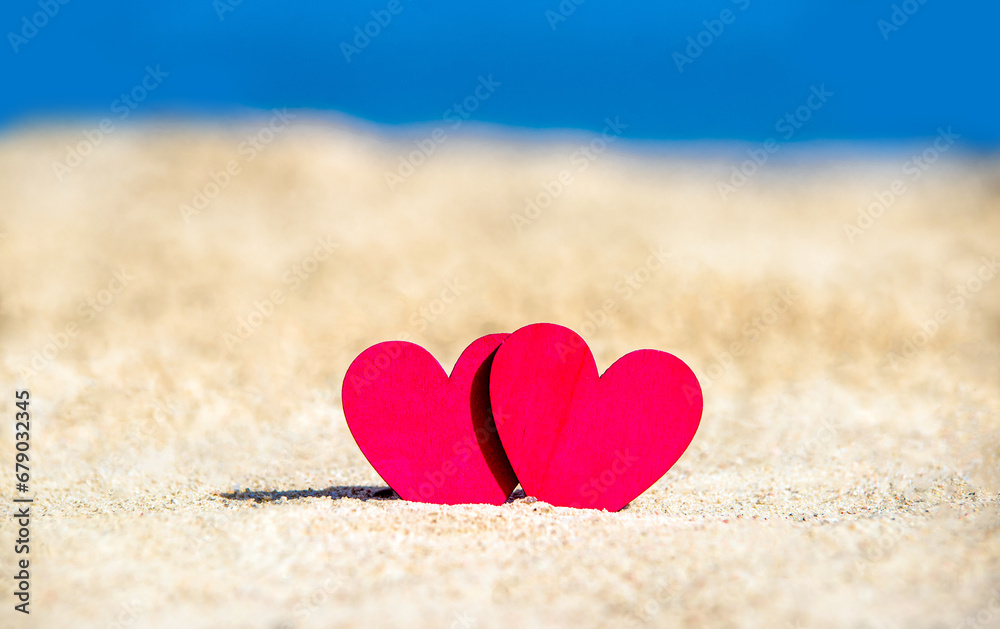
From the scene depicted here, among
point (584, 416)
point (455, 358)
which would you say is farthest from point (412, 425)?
point (455, 358)

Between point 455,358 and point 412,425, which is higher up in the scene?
point 455,358

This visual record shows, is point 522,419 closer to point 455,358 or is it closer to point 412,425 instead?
point 412,425

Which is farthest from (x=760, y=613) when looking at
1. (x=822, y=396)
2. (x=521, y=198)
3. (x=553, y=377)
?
(x=521, y=198)

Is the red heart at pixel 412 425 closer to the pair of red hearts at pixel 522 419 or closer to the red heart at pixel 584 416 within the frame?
the pair of red hearts at pixel 522 419

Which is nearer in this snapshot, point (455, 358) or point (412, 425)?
point (412, 425)

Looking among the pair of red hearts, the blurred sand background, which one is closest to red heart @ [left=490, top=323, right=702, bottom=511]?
the pair of red hearts

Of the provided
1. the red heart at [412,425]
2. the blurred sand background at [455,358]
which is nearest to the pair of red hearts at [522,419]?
the red heart at [412,425]
